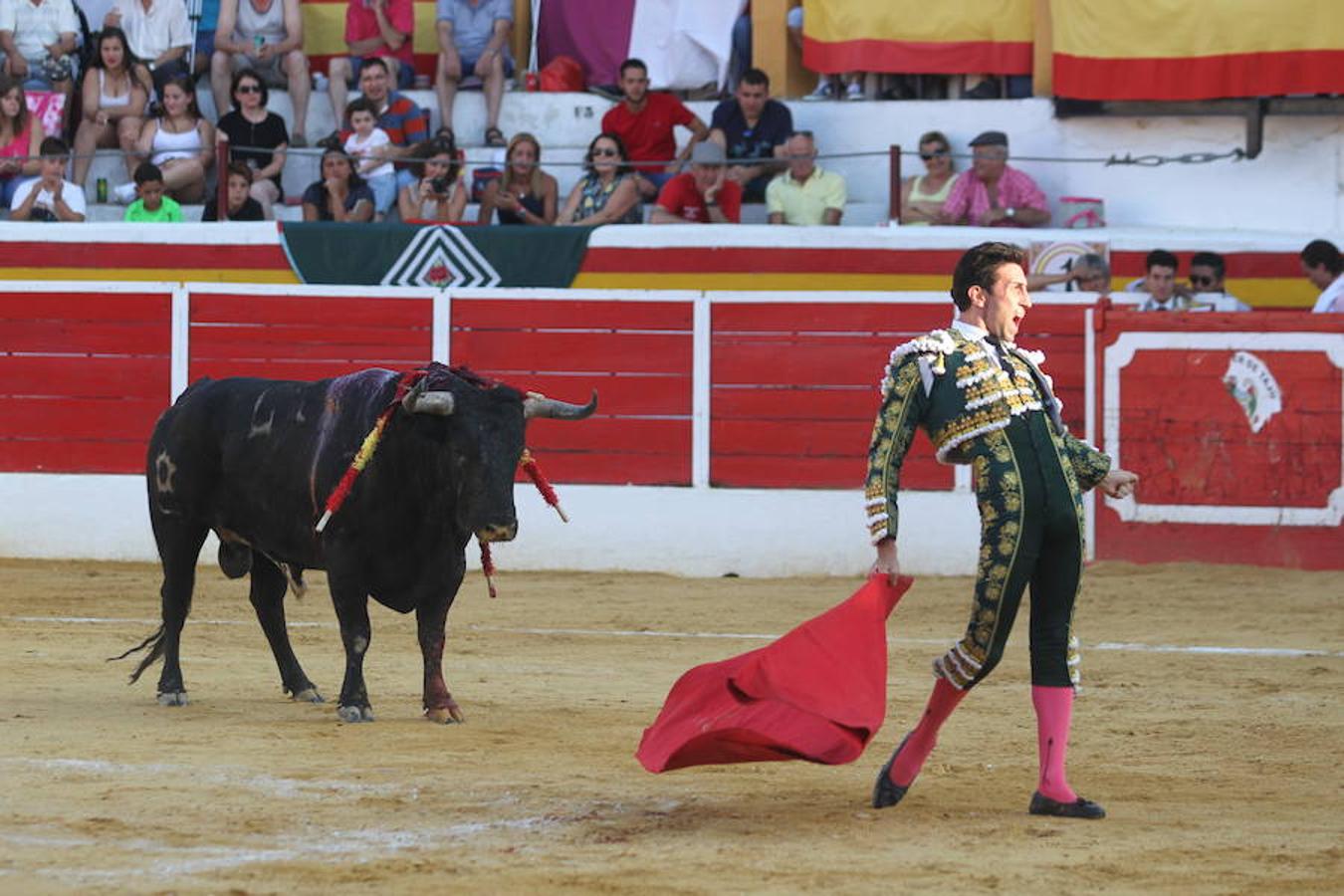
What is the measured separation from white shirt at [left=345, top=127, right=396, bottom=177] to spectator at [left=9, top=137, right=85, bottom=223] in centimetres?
146

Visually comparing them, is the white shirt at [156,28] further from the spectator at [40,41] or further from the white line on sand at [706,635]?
the white line on sand at [706,635]

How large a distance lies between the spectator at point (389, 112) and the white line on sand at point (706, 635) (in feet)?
14.0

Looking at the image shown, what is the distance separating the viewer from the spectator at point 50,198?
40.2ft

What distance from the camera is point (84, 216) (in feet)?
41.0

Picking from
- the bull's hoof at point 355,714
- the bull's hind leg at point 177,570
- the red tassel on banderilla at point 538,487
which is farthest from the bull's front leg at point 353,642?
the bull's hind leg at point 177,570

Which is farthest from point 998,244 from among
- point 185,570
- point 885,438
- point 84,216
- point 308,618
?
point 84,216

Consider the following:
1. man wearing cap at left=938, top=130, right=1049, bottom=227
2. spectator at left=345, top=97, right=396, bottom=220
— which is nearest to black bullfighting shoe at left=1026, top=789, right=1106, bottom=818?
man wearing cap at left=938, top=130, right=1049, bottom=227

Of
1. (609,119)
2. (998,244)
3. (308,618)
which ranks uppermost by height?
(609,119)

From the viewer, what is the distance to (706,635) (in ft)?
28.0

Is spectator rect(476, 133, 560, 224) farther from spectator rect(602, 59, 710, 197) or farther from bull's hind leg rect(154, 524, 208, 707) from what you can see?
bull's hind leg rect(154, 524, 208, 707)

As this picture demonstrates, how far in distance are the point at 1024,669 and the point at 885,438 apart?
300 centimetres

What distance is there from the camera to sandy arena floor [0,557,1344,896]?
4230 mm

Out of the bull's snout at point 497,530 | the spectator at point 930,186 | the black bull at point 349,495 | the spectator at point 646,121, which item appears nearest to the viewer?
the bull's snout at point 497,530

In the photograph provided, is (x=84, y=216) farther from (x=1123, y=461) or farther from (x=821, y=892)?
(x=821, y=892)
